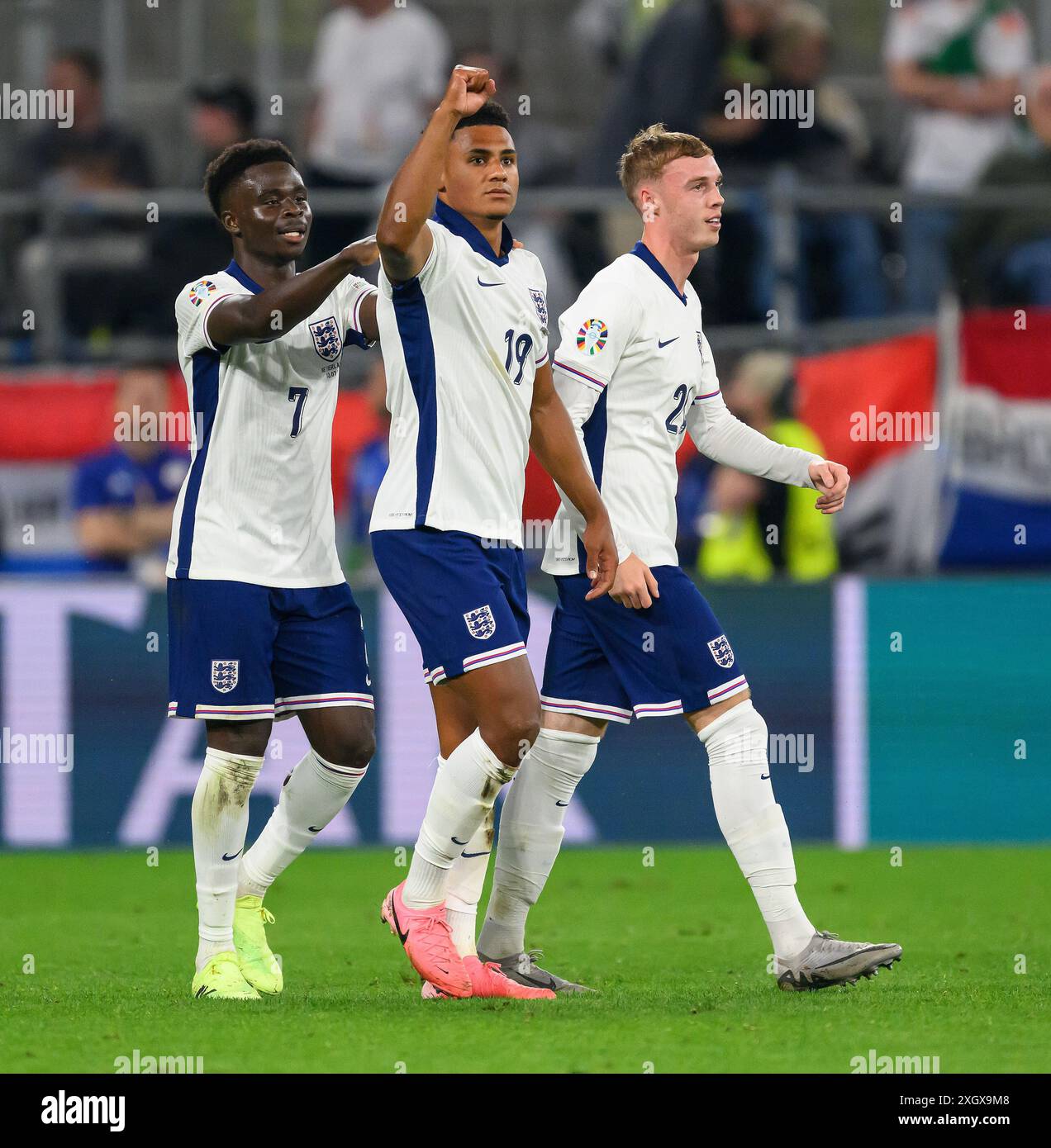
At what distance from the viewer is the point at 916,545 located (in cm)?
1045

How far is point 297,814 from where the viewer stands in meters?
5.97

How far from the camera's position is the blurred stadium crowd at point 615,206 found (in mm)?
10516

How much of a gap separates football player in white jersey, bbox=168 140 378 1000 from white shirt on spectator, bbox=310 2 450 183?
7.04 metres

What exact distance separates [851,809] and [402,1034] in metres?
4.92

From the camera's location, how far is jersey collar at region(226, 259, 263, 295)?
5.84 m

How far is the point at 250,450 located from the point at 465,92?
133 cm

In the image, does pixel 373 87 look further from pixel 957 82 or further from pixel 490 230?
pixel 490 230

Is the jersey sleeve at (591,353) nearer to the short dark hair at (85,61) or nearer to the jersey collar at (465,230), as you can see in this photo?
the jersey collar at (465,230)

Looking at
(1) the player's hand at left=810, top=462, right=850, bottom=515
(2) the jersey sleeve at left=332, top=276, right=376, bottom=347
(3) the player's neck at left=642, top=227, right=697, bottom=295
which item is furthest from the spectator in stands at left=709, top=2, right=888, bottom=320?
(2) the jersey sleeve at left=332, top=276, right=376, bottom=347

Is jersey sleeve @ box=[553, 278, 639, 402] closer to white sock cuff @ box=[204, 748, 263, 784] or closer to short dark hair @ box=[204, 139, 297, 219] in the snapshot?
short dark hair @ box=[204, 139, 297, 219]

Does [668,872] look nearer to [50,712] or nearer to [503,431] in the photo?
[50,712]

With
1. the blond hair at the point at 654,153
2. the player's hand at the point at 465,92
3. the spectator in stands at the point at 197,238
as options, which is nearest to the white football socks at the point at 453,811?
the player's hand at the point at 465,92

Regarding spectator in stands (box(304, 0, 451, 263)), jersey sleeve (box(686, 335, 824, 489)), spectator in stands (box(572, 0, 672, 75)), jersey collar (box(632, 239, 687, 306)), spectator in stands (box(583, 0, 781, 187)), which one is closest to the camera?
jersey collar (box(632, 239, 687, 306))

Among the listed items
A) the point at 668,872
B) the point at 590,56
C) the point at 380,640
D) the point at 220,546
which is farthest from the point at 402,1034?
the point at 590,56
